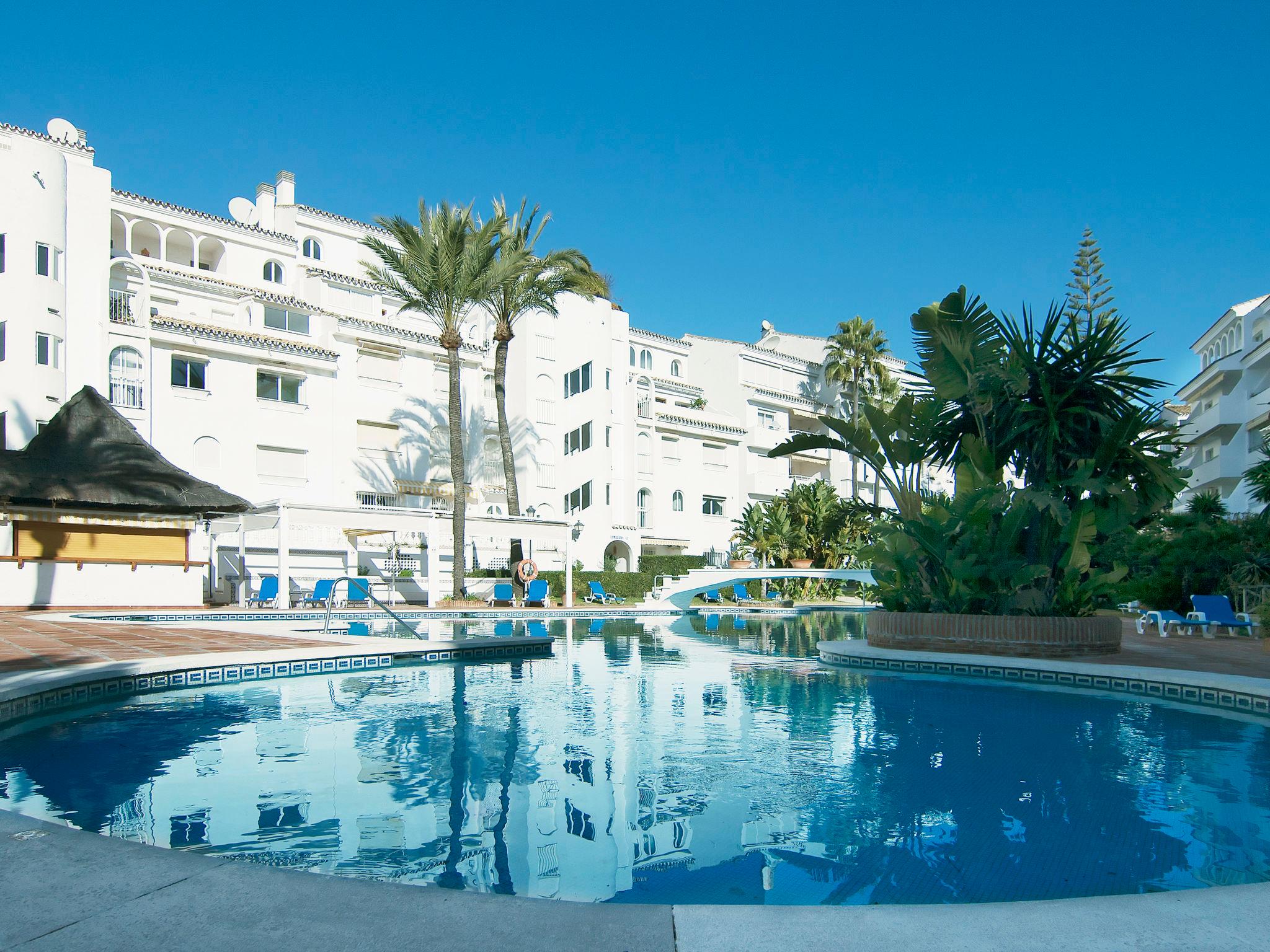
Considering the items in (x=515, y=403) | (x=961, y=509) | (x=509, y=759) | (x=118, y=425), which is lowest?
(x=509, y=759)

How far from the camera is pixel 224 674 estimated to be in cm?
1080

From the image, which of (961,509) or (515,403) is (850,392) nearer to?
(515,403)

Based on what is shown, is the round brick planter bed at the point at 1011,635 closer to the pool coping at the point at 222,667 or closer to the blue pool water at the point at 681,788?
the blue pool water at the point at 681,788

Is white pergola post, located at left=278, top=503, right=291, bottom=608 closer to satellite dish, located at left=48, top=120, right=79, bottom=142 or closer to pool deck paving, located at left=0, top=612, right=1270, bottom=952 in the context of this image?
satellite dish, located at left=48, top=120, right=79, bottom=142

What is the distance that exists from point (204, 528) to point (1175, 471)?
24.5m

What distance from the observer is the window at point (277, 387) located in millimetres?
32250

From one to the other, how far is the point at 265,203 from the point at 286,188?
1.13 meters

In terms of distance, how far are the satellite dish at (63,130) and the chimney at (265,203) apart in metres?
7.80

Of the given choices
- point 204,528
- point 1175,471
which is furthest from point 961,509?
point 204,528

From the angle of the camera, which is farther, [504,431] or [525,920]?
[504,431]

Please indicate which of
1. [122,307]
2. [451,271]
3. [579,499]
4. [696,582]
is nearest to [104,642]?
[451,271]

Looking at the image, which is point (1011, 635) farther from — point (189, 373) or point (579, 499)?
point (579, 499)

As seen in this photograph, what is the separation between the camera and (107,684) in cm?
927

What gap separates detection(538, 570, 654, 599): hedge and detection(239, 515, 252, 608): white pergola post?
9553 mm
